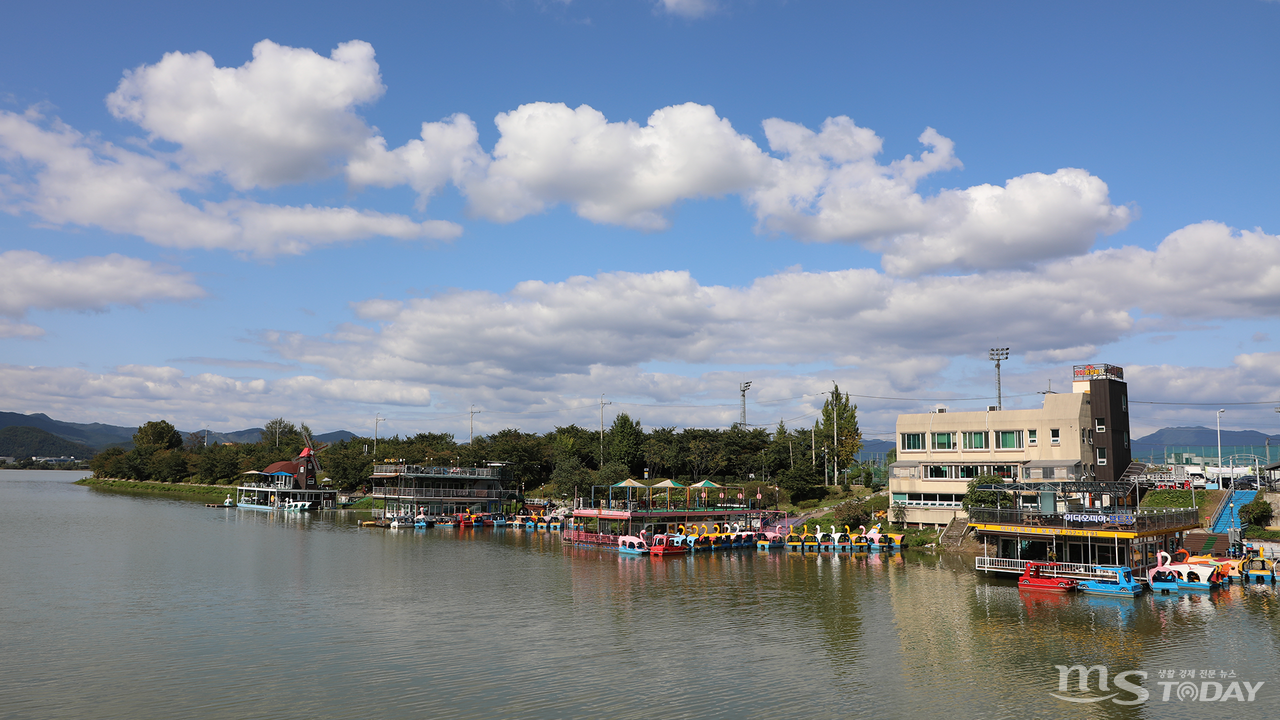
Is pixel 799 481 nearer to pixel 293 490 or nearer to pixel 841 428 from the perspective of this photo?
pixel 841 428

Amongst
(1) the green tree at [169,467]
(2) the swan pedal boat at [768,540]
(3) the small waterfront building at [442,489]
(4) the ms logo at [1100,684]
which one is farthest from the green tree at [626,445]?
(1) the green tree at [169,467]

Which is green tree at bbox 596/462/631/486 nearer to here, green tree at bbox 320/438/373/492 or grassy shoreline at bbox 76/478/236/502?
green tree at bbox 320/438/373/492

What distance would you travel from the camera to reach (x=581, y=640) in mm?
35938

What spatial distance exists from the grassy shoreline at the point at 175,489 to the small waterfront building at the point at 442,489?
6216 cm

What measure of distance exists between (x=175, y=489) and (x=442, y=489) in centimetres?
9922

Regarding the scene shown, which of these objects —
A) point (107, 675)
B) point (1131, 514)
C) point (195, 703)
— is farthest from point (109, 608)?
point (1131, 514)

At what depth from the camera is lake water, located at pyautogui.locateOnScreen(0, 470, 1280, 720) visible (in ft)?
88.8

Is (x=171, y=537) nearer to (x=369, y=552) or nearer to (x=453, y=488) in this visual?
(x=369, y=552)

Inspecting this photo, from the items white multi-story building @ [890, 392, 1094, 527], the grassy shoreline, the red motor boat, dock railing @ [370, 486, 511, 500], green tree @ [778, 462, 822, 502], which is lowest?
the grassy shoreline

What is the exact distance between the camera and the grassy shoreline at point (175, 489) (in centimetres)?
15525

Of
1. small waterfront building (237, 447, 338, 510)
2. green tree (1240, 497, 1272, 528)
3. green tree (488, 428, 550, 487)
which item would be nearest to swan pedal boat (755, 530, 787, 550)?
green tree (1240, 497, 1272, 528)

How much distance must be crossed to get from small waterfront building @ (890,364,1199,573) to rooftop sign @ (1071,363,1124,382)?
0.29 ft

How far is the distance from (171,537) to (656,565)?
4825 cm

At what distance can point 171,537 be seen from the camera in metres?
76.3
